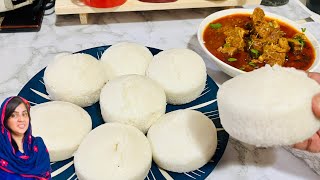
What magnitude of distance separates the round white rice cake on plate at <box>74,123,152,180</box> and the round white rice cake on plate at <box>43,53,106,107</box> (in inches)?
5.5

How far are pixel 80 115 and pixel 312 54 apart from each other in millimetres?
702

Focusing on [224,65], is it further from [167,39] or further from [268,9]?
[268,9]

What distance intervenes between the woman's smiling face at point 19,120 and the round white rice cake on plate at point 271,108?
0.31 metres

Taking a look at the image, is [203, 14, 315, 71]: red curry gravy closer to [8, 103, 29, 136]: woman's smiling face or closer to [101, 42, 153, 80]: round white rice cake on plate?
[101, 42, 153, 80]: round white rice cake on plate

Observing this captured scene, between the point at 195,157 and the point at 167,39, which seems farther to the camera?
the point at 167,39

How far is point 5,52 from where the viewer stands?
119cm

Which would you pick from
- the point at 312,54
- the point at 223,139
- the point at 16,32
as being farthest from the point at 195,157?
the point at 16,32

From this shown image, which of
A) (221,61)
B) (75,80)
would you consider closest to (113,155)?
(75,80)

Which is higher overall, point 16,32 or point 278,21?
point 278,21

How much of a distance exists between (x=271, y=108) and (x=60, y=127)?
1.49 feet

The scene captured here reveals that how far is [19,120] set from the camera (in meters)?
0.42

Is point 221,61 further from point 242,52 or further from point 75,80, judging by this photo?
point 75,80

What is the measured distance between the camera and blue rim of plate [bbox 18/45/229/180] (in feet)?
2.53

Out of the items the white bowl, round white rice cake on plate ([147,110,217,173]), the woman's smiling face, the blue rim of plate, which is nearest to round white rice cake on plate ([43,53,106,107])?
the blue rim of plate
